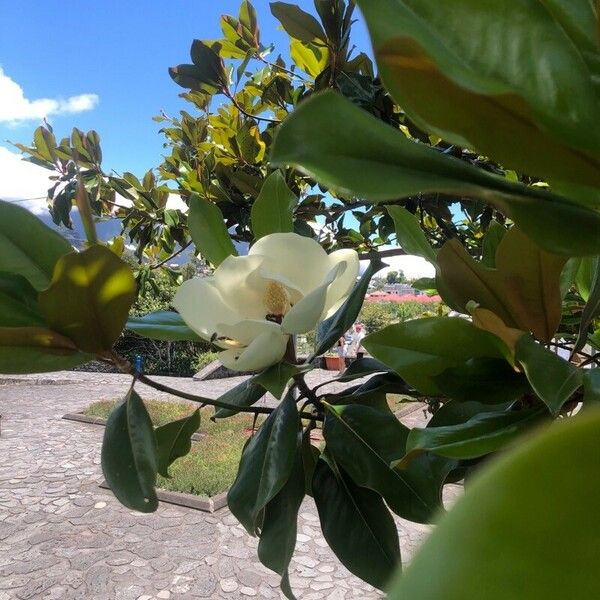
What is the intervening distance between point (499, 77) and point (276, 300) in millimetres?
271

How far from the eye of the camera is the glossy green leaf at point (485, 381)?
31 cm

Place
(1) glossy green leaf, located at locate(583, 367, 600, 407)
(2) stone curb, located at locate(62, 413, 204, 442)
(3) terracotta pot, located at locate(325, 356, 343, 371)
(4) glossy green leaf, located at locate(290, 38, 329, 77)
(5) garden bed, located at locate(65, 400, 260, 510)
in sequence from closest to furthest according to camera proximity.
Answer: (1) glossy green leaf, located at locate(583, 367, 600, 407) < (4) glossy green leaf, located at locate(290, 38, 329, 77) < (5) garden bed, located at locate(65, 400, 260, 510) < (2) stone curb, located at locate(62, 413, 204, 442) < (3) terracotta pot, located at locate(325, 356, 343, 371)

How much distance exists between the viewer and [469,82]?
0.15 metres

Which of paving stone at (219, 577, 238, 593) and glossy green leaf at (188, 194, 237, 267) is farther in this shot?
paving stone at (219, 577, 238, 593)

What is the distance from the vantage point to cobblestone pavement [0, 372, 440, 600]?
321 cm

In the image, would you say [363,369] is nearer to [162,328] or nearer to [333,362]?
[162,328]

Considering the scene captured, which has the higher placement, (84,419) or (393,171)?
(393,171)

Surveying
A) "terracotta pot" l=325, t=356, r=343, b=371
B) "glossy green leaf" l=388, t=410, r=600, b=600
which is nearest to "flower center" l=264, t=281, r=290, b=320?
"glossy green leaf" l=388, t=410, r=600, b=600

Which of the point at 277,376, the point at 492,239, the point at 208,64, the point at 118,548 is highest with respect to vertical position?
the point at 208,64

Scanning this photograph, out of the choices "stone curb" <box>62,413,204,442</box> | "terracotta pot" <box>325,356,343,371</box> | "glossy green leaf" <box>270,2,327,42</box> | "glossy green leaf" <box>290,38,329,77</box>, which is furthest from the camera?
"terracotta pot" <box>325,356,343,371</box>

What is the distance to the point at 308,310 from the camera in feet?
1.19

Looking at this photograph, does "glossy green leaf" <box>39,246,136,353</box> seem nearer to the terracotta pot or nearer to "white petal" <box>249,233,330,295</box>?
"white petal" <box>249,233,330,295</box>

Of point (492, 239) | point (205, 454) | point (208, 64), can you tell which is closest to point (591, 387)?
point (492, 239)

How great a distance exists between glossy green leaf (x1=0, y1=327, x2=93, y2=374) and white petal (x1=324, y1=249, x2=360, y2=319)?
0.53ft
